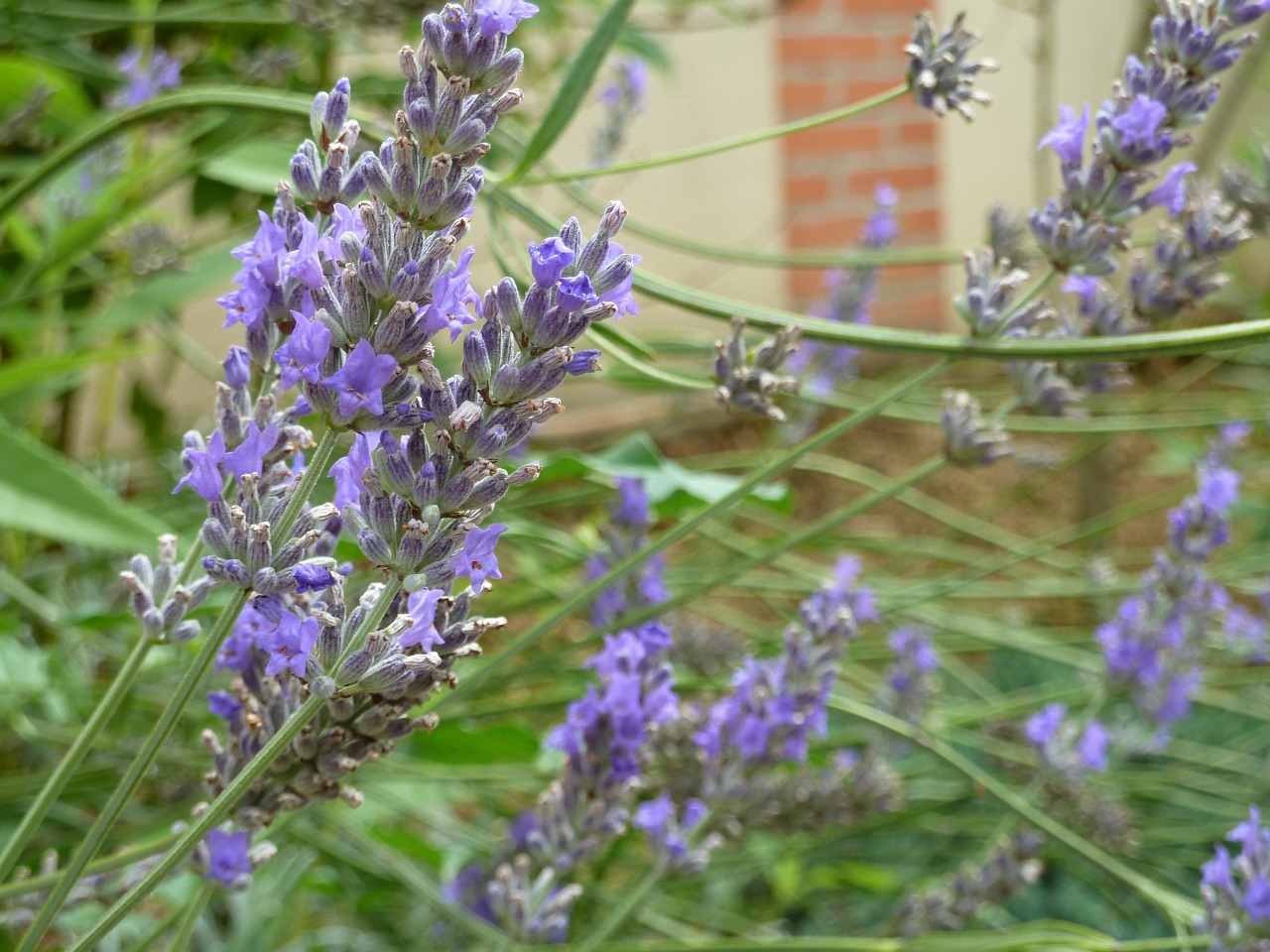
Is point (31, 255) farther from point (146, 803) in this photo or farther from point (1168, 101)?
point (1168, 101)

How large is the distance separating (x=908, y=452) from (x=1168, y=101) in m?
2.77

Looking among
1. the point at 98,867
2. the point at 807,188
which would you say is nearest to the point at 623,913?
the point at 98,867

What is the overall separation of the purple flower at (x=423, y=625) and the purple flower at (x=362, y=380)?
0.06 m

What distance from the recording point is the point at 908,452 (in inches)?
128

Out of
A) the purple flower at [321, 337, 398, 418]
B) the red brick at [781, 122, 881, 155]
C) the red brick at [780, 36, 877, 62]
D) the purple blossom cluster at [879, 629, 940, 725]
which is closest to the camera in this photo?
the purple flower at [321, 337, 398, 418]

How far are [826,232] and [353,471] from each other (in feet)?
9.94

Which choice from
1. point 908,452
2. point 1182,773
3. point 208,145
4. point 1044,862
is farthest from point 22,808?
point 908,452

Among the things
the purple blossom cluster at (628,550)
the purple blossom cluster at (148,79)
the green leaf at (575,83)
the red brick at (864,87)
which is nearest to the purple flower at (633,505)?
the purple blossom cluster at (628,550)

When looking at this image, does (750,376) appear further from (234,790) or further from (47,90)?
(47,90)

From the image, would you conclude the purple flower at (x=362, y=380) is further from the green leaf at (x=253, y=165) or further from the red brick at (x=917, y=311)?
the red brick at (x=917, y=311)

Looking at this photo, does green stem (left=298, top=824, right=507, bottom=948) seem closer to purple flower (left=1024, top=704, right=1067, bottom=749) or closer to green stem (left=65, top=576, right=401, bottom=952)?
green stem (left=65, top=576, right=401, bottom=952)

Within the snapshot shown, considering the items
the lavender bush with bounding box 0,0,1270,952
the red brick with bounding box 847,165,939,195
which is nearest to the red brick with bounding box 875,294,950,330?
the red brick with bounding box 847,165,939,195

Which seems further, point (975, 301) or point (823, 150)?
point (823, 150)

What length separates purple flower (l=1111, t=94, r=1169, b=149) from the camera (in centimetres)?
52
